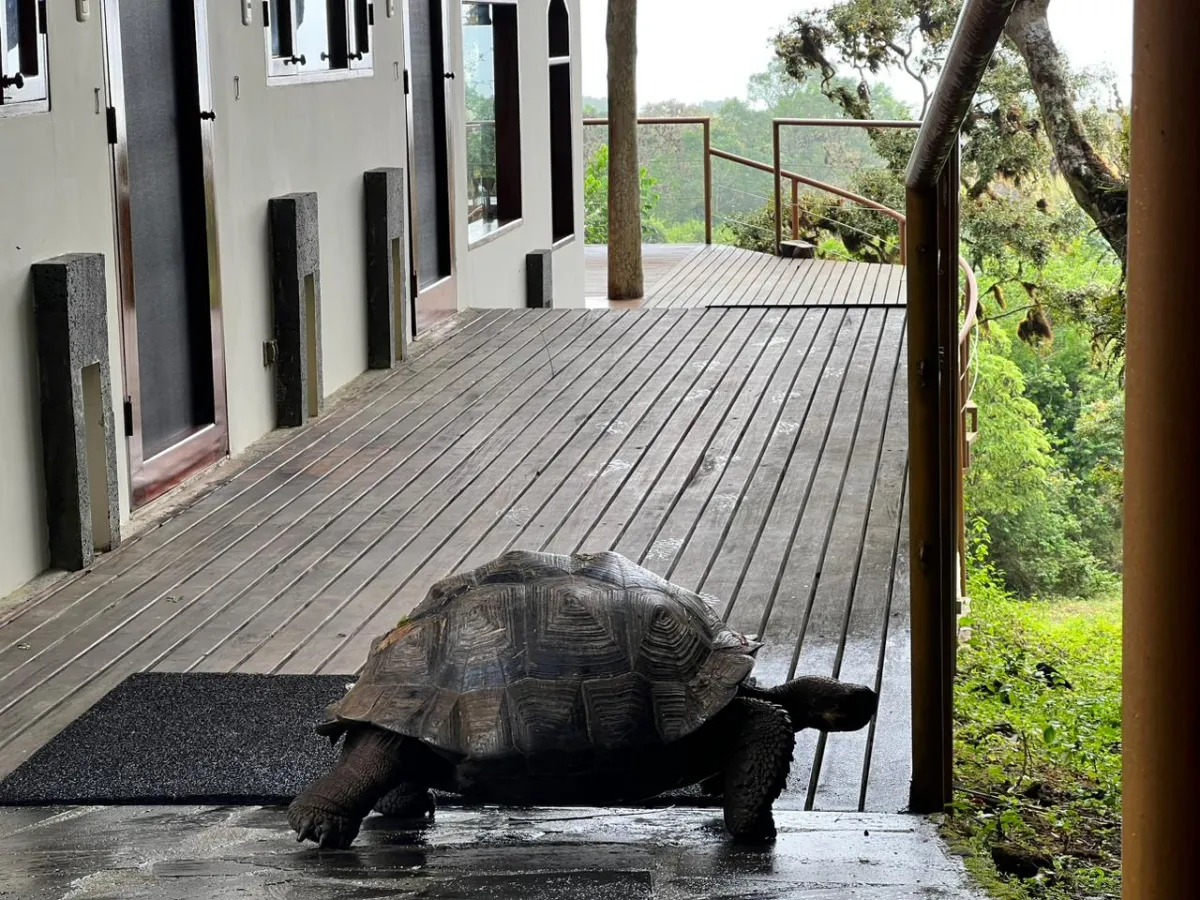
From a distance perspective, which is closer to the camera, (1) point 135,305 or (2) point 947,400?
(2) point 947,400

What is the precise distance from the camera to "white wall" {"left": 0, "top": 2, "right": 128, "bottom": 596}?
16.6 ft

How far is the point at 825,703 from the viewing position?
325 cm

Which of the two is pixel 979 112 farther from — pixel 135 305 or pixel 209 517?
pixel 209 517

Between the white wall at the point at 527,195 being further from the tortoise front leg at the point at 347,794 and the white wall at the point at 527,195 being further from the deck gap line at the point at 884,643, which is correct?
the tortoise front leg at the point at 347,794

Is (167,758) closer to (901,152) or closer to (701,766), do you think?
(701,766)

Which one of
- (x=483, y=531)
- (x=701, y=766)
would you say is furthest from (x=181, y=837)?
(x=483, y=531)

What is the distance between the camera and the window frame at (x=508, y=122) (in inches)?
476

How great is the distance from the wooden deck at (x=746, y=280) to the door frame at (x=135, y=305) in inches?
233

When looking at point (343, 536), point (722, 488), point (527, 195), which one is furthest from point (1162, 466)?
point (527, 195)

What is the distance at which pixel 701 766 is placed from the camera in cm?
319

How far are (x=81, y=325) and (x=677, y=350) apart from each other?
14.8 ft

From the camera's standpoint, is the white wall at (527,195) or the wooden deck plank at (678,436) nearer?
the wooden deck plank at (678,436)

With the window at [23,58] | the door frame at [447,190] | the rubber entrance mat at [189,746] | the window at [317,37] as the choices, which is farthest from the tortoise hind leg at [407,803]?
the door frame at [447,190]

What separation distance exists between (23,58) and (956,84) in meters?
3.66
